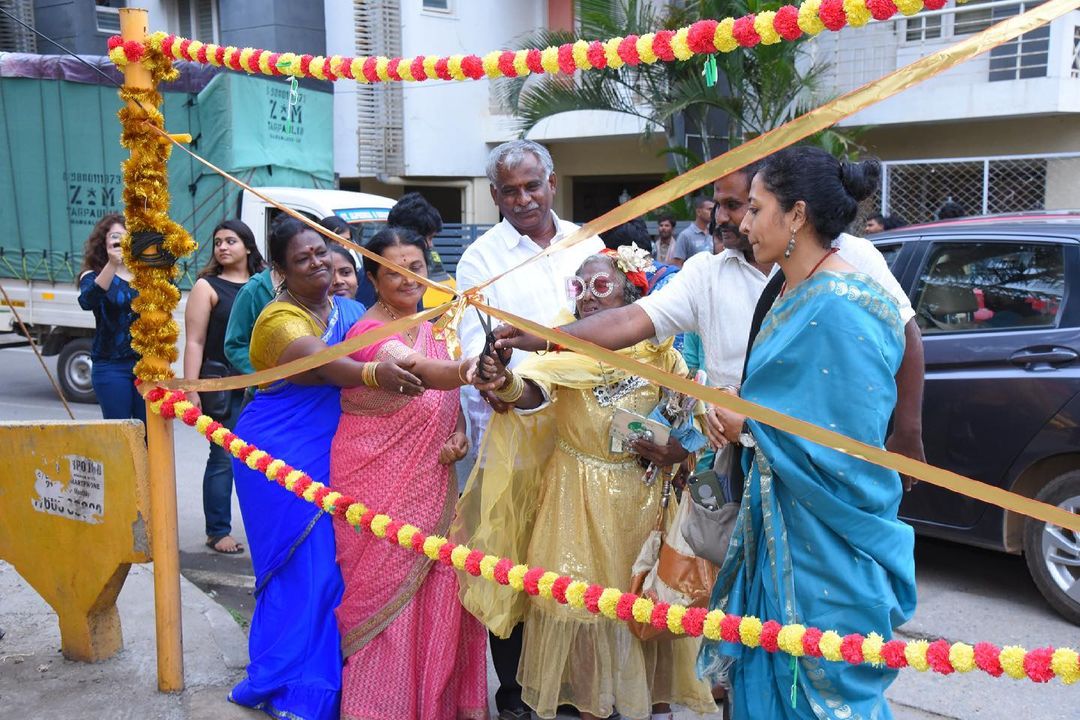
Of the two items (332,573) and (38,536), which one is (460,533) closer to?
(332,573)

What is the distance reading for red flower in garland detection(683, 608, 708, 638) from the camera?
8.97 ft

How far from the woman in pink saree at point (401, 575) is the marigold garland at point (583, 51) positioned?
744 millimetres

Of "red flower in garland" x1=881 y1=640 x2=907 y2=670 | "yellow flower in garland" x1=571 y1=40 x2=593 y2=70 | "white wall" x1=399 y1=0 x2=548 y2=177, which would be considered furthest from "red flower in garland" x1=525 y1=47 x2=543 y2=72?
"white wall" x1=399 y1=0 x2=548 y2=177

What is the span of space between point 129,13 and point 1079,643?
4.42 meters

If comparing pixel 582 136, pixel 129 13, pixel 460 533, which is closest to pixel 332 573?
pixel 460 533

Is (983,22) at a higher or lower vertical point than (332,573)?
higher

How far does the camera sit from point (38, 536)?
4074mm

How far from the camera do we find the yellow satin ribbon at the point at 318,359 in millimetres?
3166

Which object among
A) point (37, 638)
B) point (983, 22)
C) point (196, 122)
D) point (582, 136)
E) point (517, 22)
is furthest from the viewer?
point (517, 22)

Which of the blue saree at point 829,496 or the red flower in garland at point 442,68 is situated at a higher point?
the red flower in garland at point 442,68

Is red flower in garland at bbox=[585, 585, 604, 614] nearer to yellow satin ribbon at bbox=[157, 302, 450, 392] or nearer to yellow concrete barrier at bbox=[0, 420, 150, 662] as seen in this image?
yellow satin ribbon at bbox=[157, 302, 450, 392]

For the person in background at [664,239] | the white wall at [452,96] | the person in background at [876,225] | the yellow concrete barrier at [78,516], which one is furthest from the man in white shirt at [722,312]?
the white wall at [452,96]

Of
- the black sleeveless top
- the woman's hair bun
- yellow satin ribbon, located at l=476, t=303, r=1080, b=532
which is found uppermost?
the woman's hair bun

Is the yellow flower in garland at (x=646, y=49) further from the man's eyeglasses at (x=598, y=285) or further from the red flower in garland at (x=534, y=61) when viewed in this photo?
the man's eyeglasses at (x=598, y=285)
